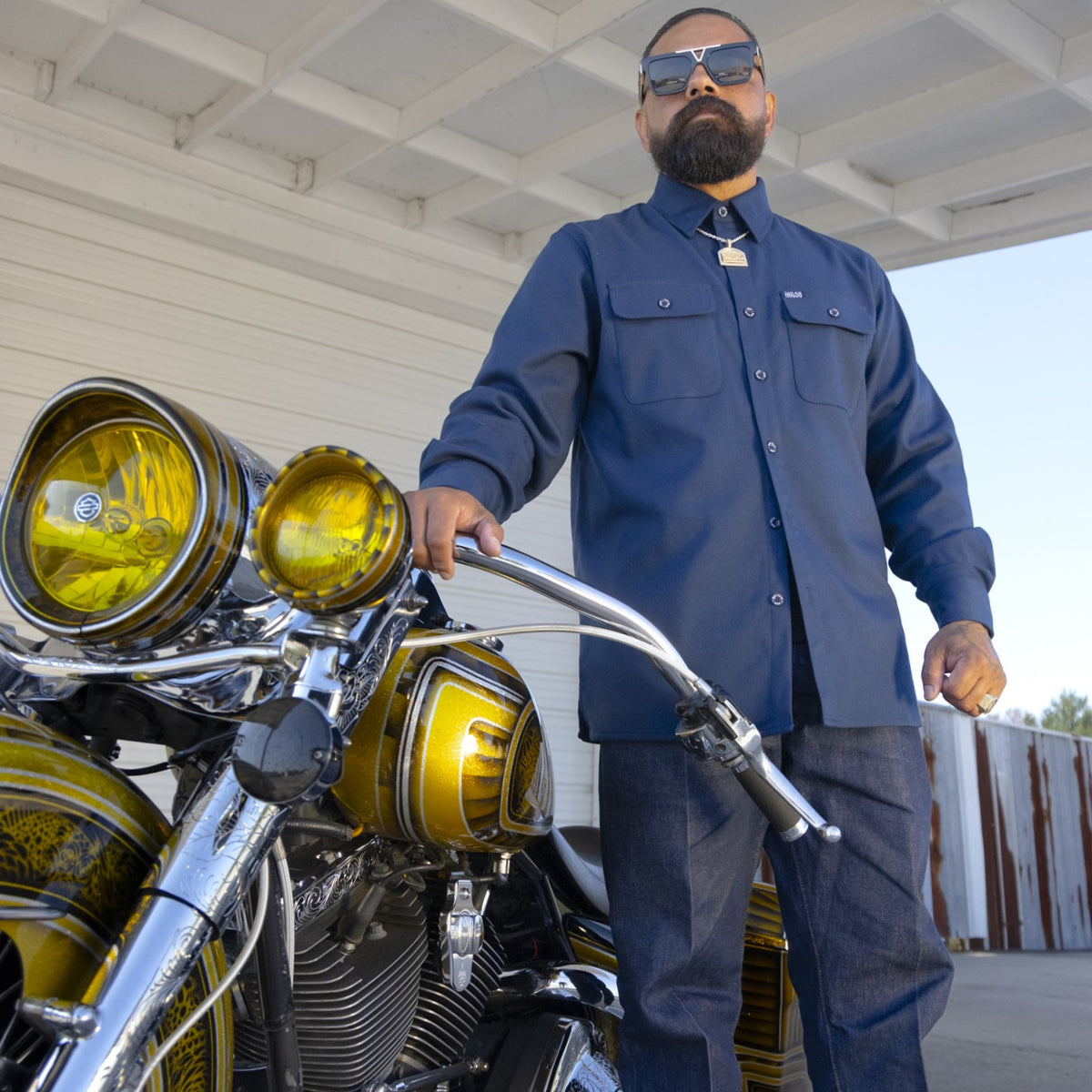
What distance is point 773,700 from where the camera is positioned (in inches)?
62.6

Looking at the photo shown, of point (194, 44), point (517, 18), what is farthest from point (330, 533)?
point (194, 44)

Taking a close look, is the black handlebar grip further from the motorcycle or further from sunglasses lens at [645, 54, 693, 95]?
sunglasses lens at [645, 54, 693, 95]

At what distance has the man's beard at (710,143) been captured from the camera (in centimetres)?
183

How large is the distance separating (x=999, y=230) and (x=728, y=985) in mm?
6109

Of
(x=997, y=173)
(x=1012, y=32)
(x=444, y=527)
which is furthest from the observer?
(x=997, y=173)

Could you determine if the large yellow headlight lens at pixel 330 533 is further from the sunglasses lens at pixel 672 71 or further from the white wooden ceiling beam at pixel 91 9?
the white wooden ceiling beam at pixel 91 9

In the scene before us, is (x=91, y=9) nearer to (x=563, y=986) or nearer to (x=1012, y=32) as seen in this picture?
(x=1012, y=32)

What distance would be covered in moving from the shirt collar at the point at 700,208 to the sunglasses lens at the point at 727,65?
156mm

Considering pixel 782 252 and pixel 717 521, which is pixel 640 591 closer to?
pixel 717 521

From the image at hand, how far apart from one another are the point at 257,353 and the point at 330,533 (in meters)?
6.07

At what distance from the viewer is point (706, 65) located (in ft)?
6.01

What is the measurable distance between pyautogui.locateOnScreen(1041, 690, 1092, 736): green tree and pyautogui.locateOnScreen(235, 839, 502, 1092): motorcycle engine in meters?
34.1

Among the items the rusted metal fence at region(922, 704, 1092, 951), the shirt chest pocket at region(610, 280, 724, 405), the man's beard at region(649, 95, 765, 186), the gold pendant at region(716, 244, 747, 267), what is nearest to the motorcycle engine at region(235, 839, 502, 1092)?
the shirt chest pocket at region(610, 280, 724, 405)

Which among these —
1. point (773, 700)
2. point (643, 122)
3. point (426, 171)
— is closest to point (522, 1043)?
point (773, 700)
